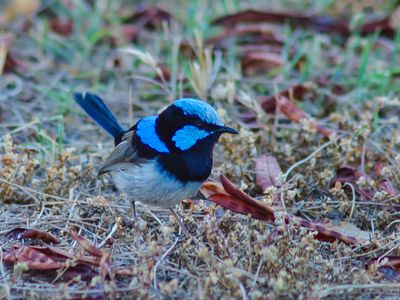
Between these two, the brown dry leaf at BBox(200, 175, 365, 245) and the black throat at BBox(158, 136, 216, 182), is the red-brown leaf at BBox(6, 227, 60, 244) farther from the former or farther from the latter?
the brown dry leaf at BBox(200, 175, 365, 245)

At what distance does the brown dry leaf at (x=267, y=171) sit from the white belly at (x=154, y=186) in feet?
2.63

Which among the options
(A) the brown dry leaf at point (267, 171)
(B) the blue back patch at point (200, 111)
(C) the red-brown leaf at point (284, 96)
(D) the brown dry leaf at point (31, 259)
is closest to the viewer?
(D) the brown dry leaf at point (31, 259)

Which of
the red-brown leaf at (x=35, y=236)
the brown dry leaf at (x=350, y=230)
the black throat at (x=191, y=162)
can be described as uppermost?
the black throat at (x=191, y=162)

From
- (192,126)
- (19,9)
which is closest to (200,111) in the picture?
(192,126)

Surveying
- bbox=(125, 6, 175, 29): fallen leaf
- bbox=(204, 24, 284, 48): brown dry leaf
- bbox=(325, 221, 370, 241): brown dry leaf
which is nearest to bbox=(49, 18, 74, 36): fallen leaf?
bbox=(125, 6, 175, 29): fallen leaf

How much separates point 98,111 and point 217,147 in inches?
36.1

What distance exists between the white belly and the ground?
154 millimetres

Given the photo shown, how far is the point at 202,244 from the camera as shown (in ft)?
11.7

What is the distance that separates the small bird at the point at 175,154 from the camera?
12.2ft

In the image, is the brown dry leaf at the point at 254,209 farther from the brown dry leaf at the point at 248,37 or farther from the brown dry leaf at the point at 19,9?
the brown dry leaf at the point at 19,9

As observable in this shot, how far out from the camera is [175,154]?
12.3 ft

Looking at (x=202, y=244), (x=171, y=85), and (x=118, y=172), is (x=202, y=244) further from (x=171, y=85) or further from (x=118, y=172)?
(x=171, y=85)

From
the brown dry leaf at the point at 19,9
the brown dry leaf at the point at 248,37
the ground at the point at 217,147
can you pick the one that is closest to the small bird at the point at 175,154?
the ground at the point at 217,147

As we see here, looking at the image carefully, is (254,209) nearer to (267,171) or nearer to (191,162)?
(191,162)
